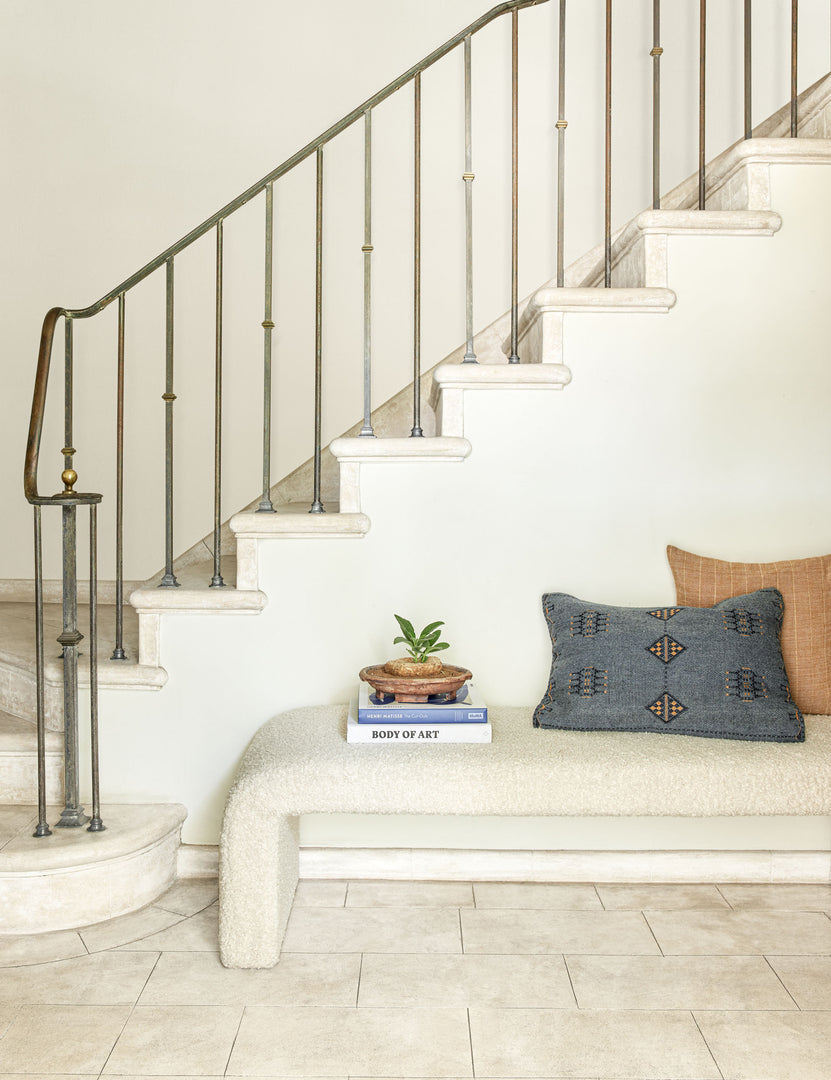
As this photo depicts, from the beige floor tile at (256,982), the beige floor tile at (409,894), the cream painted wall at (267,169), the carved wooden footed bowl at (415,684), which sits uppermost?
the cream painted wall at (267,169)

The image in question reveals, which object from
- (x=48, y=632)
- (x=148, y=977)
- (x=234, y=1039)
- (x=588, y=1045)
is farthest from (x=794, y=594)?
(x=48, y=632)

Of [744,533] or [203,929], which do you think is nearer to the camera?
[203,929]

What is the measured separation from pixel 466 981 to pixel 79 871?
886 mm

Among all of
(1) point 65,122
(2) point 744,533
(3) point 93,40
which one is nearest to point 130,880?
(2) point 744,533

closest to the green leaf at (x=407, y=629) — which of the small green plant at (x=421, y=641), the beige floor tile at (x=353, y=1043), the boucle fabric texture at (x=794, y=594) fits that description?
the small green plant at (x=421, y=641)

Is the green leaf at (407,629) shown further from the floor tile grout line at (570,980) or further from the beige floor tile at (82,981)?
the beige floor tile at (82,981)

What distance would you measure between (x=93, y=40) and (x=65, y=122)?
12.5 inches

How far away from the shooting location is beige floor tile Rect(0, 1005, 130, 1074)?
66.6 inches

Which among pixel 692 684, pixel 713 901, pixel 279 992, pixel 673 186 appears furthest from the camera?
pixel 673 186

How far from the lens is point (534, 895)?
94.6 inches

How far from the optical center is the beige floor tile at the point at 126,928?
2.13m

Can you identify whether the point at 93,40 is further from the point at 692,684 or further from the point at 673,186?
the point at 692,684

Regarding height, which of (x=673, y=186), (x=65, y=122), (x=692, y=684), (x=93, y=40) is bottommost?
(x=692, y=684)

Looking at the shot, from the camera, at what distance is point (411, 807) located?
2.05 m
